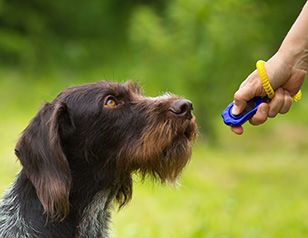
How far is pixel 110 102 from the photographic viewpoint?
205 inches

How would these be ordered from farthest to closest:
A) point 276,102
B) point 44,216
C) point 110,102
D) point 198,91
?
1. point 198,91
2. point 110,102
3. point 276,102
4. point 44,216

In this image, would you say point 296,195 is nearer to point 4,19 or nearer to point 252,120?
point 252,120

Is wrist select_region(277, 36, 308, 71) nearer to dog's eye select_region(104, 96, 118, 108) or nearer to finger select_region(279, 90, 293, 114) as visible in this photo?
finger select_region(279, 90, 293, 114)

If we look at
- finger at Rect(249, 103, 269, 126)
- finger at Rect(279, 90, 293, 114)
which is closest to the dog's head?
finger at Rect(249, 103, 269, 126)

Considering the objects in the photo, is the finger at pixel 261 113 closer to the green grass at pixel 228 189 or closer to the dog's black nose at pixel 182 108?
the dog's black nose at pixel 182 108

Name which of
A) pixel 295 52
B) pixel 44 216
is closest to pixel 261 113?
pixel 295 52

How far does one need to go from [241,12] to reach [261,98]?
8.24 metres

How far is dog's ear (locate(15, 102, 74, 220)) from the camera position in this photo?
189 inches

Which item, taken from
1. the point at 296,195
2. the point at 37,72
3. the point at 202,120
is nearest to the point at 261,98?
the point at 296,195

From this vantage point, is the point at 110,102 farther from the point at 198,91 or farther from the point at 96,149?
the point at 198,91

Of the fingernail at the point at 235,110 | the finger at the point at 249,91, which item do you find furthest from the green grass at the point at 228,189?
the finger at the point at 249,91

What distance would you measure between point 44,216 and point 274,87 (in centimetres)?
161

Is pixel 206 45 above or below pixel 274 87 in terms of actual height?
above

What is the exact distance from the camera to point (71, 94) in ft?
16.9
